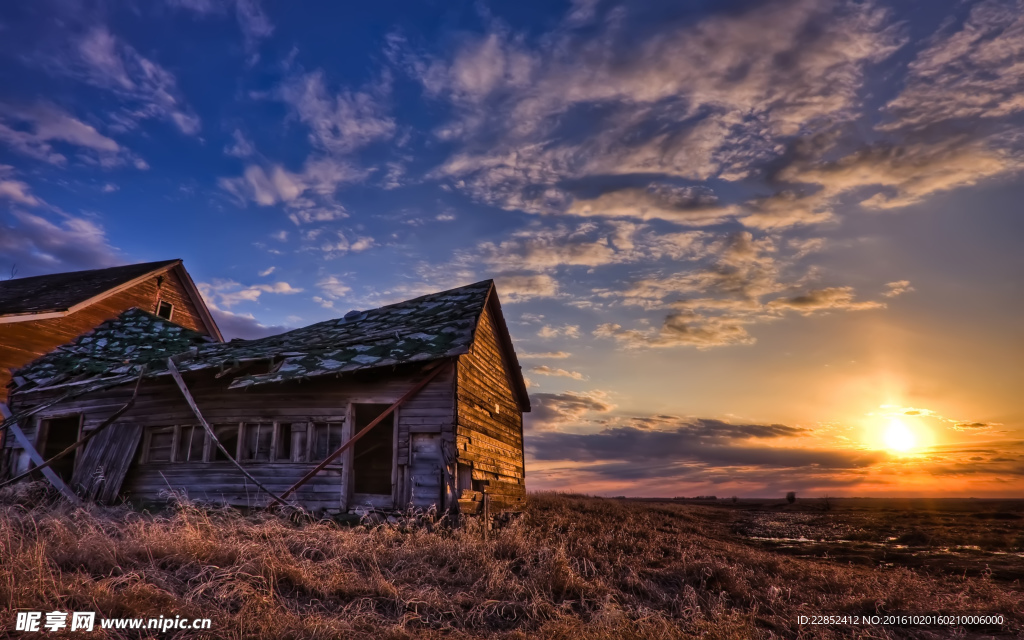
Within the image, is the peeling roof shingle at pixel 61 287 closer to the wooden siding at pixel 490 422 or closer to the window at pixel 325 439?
the window at pixel 325 439

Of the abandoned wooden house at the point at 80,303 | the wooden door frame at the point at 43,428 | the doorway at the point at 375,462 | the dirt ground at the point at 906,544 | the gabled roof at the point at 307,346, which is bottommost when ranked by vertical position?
the dirt ground at the point at 906,544

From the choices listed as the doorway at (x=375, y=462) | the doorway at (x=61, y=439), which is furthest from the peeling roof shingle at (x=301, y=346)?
the doorway at (x=375, y=462)

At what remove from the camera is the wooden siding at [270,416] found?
1274cm

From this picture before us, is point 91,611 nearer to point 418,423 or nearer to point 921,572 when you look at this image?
point 418,423

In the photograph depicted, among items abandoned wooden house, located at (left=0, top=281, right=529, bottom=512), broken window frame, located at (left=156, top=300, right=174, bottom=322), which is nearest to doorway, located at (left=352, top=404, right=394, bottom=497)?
abandoned wooden house, located at (left=0, top=281, right=529, bottom=512)

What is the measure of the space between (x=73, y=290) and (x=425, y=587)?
22.1 m

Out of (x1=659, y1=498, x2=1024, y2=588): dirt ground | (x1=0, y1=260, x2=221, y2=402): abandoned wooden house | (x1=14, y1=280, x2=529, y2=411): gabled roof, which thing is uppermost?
(x1=0, y1=260, x2=221, y2=402): abandoned wooden house

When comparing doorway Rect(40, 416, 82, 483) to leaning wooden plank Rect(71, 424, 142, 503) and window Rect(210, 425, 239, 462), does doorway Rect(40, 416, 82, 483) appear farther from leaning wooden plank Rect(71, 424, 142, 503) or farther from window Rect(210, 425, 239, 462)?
window Rect(210, 425, 239, 462)

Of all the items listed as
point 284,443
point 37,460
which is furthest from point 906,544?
point 37,460

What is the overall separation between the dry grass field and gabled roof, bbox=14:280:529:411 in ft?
11.3

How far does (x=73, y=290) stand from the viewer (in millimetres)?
22203

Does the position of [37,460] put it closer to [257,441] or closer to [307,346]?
[257,441]

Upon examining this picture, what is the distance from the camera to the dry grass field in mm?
5648

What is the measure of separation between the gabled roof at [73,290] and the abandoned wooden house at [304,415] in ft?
7.72
